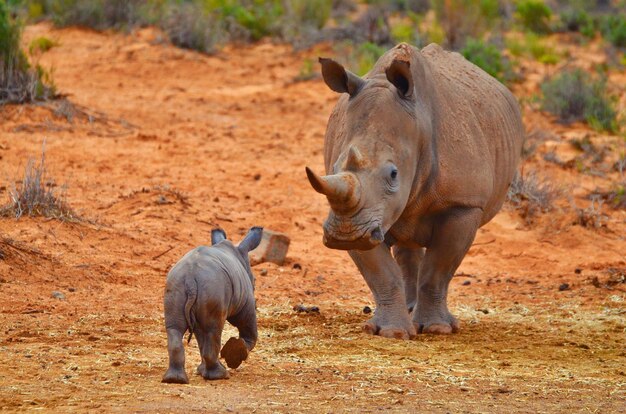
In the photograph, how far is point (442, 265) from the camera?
877 centimetres

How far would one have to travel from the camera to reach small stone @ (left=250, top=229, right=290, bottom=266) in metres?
11.0

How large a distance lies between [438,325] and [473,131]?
1345 mm

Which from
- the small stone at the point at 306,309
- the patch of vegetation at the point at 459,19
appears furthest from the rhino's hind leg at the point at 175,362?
the patch of vegetation at the point at 459,19

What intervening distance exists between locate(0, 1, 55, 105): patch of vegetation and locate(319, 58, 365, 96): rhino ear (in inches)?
288

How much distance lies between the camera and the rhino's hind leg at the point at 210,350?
6.59 m

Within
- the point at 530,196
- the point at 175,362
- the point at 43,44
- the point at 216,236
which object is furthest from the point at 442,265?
the point at 43,44

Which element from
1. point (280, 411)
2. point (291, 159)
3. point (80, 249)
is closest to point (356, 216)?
point (280, 411)

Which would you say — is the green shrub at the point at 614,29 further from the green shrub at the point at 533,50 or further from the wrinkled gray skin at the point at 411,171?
the wrinkled gray skin at the point at 411,171

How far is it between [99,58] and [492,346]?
39.1 feet

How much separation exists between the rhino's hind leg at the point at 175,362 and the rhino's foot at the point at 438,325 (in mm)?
2790

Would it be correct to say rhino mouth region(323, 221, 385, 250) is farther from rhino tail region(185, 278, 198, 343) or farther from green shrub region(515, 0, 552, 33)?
green shrub region(515, 0, 552, 33)

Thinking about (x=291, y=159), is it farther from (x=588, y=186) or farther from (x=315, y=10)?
(x=315, y=10)

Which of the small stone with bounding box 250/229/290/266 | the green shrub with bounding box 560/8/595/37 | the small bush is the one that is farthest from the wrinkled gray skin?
the green shrub with bounding box 560/8/595/37

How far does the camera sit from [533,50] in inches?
817
